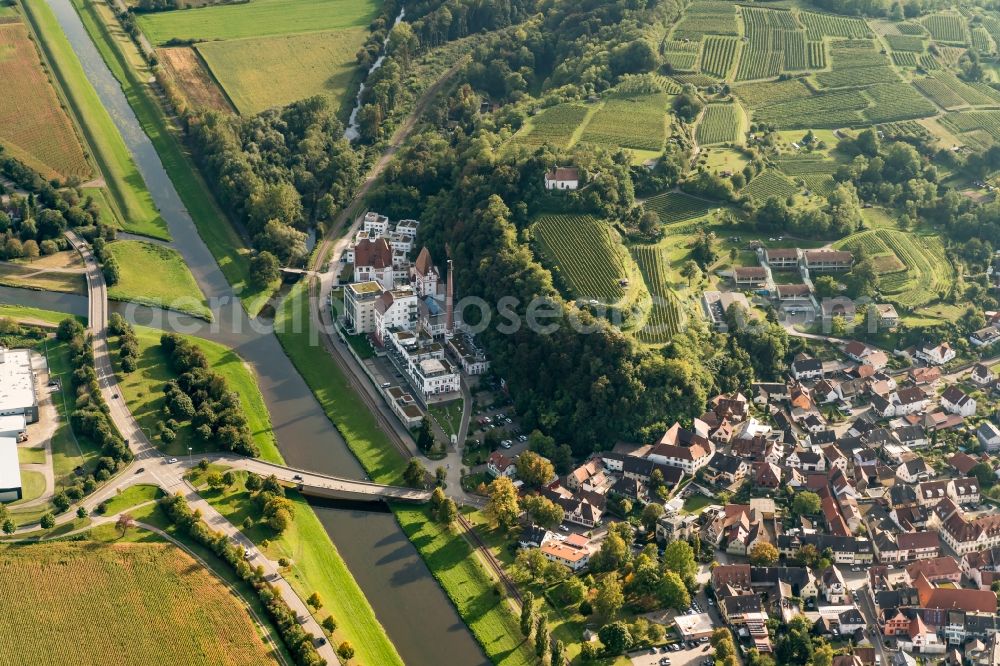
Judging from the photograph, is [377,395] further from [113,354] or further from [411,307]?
[113,354]

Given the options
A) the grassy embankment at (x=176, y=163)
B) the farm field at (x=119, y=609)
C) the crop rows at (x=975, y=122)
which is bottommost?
the grassy embankment at (x=176, y=163)

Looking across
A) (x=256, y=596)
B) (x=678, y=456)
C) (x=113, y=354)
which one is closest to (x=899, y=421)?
(x=678, y=456)

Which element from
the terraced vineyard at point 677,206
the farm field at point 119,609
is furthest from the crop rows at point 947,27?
the farm field at point 119,609

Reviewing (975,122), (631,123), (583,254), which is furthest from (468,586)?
(975,122)

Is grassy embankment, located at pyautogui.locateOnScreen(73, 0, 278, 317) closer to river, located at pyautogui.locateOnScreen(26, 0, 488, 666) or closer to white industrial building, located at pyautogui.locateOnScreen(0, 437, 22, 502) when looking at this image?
river, located at pyautogui.locateOnScreen(26, 0, 488, 666)

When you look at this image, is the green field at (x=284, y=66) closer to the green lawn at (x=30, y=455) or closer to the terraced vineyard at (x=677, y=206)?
the terraced vineyard at (x=677, y=206)

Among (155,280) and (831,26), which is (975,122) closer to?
(831,26)

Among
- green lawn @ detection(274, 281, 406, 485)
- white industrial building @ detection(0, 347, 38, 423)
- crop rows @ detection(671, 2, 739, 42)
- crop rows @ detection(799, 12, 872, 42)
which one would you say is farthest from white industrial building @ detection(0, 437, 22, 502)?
crop rows @ detection(799, 12, 872, 42)
